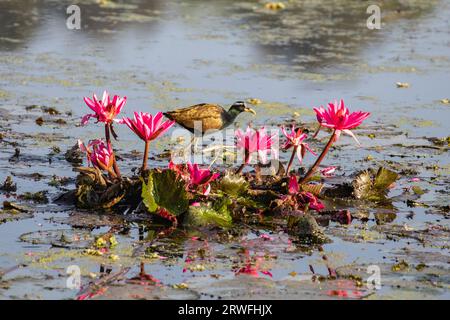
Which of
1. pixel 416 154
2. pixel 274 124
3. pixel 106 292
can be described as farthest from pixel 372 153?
pixel 106 292

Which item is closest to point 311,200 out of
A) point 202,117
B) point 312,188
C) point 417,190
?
point 312,188

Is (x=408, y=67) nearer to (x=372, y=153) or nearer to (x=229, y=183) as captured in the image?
(x=372, y=153)

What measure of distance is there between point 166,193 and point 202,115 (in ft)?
6.78

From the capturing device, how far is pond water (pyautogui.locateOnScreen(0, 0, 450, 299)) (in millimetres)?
6547

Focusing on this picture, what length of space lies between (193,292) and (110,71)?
861 centimetres

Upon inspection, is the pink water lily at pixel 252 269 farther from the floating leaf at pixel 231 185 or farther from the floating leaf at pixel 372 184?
the floating leaf at pixel 372 184

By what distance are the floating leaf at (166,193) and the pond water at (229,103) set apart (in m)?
0.20

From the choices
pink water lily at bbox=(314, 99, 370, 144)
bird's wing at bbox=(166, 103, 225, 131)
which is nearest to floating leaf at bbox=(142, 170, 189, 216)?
pink water lily at bbox=(314, 99, 370, 144)

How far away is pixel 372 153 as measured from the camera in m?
10.4

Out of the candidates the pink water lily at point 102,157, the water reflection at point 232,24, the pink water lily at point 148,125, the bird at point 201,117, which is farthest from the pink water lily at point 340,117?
the water reflection at point 232,24

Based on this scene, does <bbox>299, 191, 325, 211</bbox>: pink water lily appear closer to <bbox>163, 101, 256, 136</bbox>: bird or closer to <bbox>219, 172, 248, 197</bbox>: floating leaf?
<bbox>219, 172, 248, 197</bbox>: floating leaf

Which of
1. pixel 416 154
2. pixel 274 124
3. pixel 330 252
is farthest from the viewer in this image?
pixel 274 124

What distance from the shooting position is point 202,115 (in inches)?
379

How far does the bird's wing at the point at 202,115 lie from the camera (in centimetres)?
962
